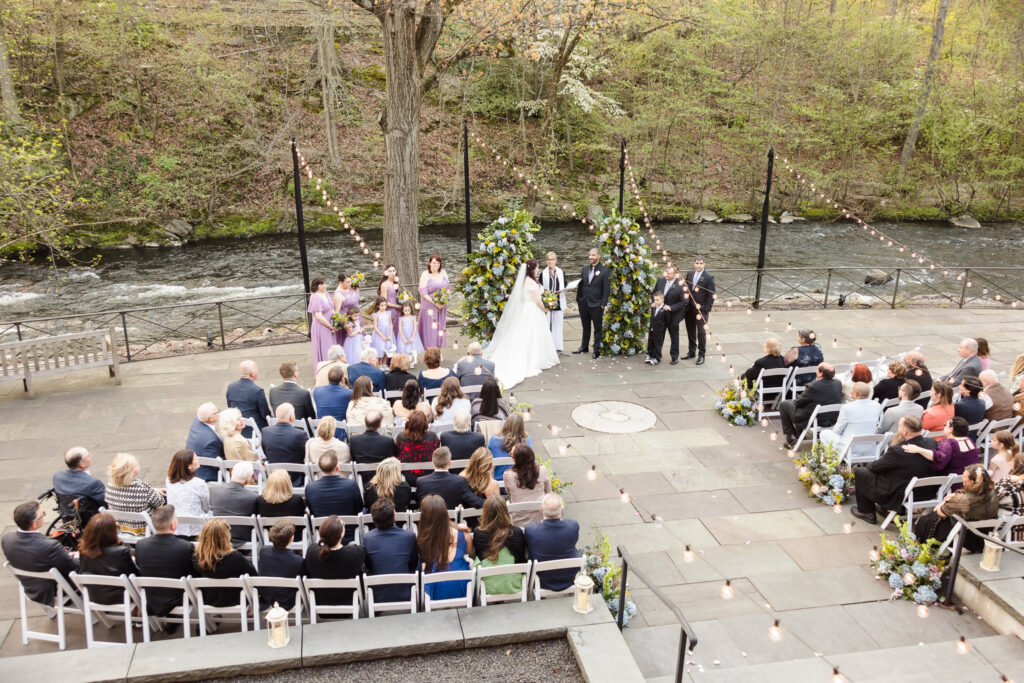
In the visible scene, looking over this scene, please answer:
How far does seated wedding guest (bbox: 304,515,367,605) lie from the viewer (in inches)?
201

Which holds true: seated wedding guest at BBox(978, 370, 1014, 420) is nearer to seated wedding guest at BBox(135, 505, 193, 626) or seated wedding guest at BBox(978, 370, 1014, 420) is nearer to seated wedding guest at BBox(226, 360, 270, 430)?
seated wedding guest at BBox(226, 360, 270, 430)

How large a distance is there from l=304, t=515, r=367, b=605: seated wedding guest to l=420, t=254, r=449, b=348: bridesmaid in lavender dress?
256 inches

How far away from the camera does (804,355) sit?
9391mm

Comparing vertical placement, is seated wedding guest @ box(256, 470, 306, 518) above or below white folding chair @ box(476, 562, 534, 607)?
above

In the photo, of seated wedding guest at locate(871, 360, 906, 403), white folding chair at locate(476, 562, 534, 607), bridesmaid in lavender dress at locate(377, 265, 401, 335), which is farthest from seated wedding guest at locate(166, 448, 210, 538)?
seated wedding guest at locate(871, 360, 906, 403)

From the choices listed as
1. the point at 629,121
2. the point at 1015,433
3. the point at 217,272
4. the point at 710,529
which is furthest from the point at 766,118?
the point at 710,529

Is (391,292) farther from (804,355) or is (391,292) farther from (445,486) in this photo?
(804,355)

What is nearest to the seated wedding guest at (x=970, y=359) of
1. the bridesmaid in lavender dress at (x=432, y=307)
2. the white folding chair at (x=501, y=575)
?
the white folding chair at (x=501, y=575)

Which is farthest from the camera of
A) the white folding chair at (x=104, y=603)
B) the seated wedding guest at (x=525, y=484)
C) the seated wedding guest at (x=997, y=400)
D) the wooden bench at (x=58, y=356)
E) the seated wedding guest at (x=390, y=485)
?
the wooden bench at (x=58, y=356)

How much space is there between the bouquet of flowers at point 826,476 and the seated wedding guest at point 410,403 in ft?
13.4

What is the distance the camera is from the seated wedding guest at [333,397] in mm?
7914

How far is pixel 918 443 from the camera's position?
679cm

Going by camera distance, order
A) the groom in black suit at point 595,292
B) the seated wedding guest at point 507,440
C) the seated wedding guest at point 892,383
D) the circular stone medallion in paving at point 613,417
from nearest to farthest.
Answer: the seated wedding guest at point 507,440
the seated wedding guest at point 892,383
the circular stone medallion in paving at point 613,417
the groom in black suit at point 595,292

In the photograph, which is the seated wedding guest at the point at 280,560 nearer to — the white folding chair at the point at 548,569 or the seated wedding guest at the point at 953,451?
the white folding chair at the point at 548,569
